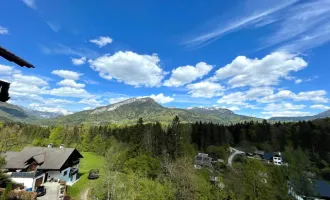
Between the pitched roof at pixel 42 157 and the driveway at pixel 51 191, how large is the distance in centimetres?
437

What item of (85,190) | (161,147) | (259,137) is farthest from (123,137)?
(259,137)

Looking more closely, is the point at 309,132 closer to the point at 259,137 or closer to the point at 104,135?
the point at 259,137

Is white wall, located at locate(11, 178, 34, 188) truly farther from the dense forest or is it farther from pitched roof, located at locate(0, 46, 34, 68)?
pitched roof, located at locate(0, 46, 34, 68)

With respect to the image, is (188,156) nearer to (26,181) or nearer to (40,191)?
(40,191)

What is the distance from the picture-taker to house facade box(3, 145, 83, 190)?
42.2 meters

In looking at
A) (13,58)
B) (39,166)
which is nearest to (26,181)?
(39,166)

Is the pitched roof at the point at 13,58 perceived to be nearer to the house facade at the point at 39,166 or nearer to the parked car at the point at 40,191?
the parked car at the point at 40,191

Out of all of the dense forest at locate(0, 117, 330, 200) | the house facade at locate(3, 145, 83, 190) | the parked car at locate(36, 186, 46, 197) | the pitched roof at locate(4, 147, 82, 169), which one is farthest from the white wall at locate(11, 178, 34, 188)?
the dense forest at locate(0, 117, 330, 200)

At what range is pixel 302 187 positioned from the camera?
31.9 metres

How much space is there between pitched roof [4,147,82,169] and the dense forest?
7.87m

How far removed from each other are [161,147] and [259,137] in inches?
3038

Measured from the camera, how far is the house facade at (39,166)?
4216 cm

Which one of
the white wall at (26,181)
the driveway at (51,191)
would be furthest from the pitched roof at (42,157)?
the white wall at (26,181)

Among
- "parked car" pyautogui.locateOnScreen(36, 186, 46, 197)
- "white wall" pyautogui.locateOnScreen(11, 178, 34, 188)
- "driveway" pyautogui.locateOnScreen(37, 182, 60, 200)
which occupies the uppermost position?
"white wall" pyautogui.locateOnScreen(11, 178, 34, 188)
